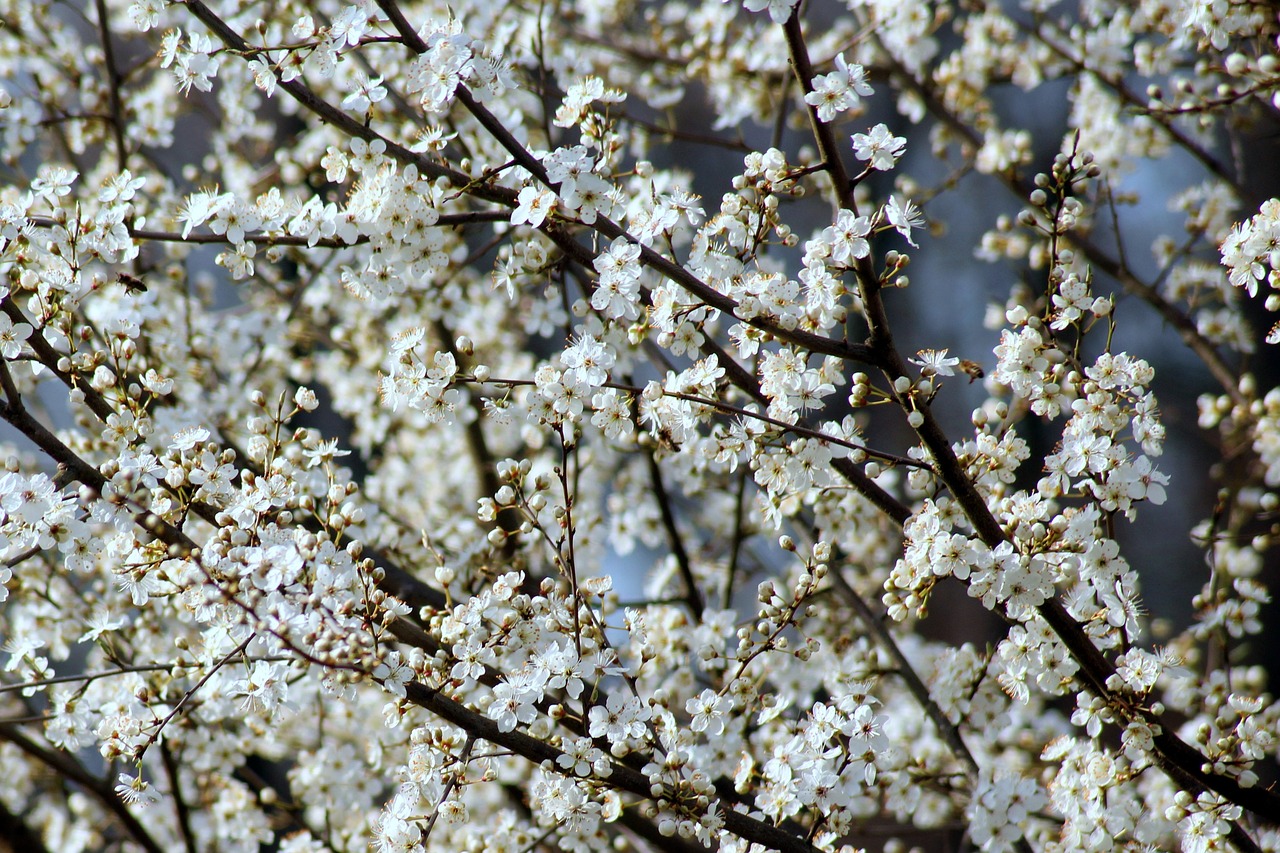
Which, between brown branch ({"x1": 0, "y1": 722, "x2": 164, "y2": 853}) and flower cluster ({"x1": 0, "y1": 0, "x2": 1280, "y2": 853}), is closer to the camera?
flower cluster ({"x1": 0, "y1": 0, "x2": 1280, "y2": 853})

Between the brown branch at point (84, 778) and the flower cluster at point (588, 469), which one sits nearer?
the flower cluster at point (588, 469)

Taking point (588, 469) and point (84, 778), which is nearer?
point (84, 778)

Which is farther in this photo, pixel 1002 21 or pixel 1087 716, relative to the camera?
pixel 1002 21

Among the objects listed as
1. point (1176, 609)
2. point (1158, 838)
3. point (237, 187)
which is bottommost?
point (1158, 838)

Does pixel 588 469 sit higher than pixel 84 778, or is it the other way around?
pixel 588 469

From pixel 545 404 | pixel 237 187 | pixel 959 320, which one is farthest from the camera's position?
pixel 959 320

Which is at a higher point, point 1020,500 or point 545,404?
point 545,404

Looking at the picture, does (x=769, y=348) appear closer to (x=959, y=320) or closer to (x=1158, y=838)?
(x=1158, y=838)

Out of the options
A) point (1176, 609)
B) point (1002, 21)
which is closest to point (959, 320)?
point (1176, 609)

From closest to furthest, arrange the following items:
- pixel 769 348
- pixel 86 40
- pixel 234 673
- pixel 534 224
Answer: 1. pixel 534 224
2. pixel 769 348
3. pixel 234 673
4. pixel 86 40
